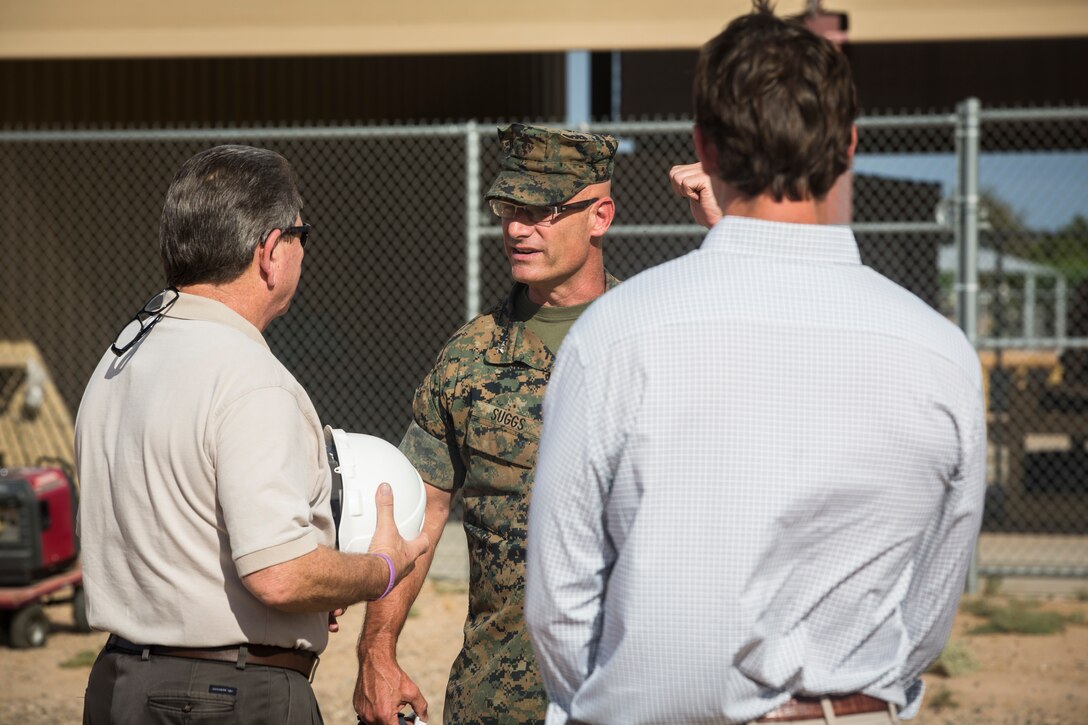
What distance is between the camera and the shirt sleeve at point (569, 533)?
1718 millimetres

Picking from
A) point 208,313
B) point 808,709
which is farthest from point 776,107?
point 208,313

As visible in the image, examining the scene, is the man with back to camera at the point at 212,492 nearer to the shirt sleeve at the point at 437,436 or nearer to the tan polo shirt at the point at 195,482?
the tan polo shirt at the point at 195,482

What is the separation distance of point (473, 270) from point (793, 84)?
6.39 m

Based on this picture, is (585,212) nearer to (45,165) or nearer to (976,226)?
(976,226)

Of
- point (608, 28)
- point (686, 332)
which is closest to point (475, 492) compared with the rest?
point (686, 332)

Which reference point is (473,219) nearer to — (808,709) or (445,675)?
(445,675)

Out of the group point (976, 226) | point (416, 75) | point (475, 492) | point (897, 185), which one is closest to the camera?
point (475, 492)

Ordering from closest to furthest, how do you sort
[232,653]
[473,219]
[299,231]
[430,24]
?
1. [232,653]
2. [299,231]
3. [473,219]
4. [430,24]

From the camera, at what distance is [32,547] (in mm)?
6871

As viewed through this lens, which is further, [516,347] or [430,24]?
[430,24]

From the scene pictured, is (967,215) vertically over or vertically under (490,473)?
over

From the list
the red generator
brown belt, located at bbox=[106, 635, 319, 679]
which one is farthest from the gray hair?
the red generator

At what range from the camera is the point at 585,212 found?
3.30m

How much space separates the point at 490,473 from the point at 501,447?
0.07 meters
